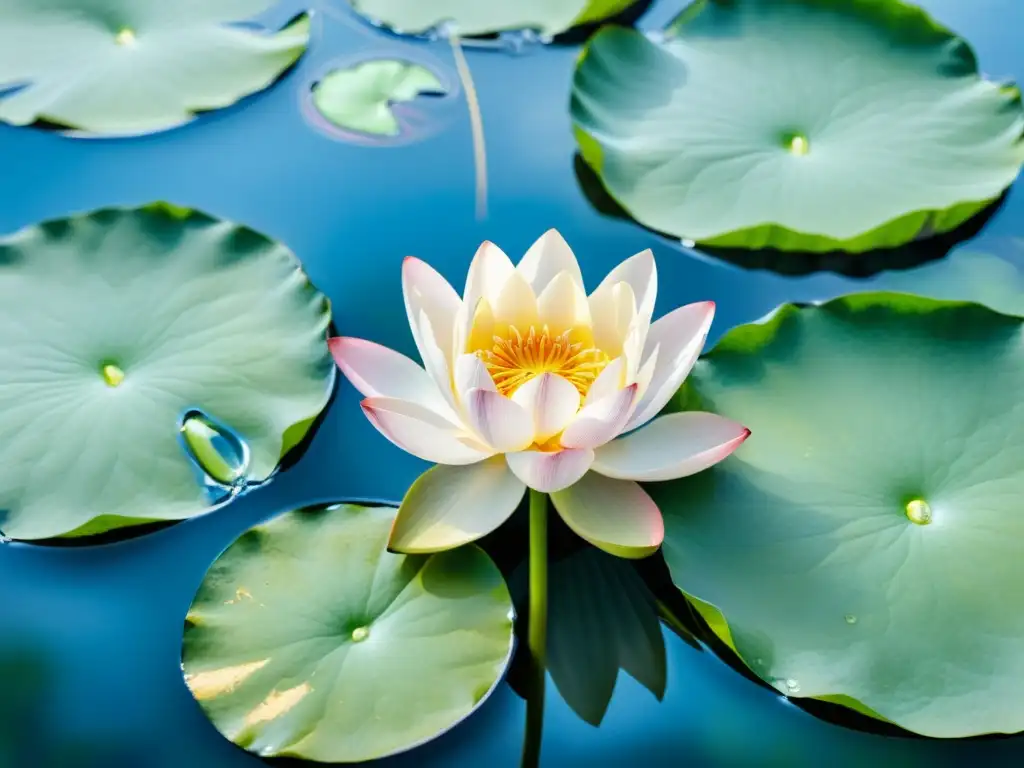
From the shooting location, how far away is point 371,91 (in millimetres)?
2049

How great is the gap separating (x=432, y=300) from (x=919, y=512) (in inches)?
28.8

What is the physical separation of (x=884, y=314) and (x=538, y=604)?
72 cm

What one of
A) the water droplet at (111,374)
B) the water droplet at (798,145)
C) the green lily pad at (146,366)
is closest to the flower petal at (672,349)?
the green lily pad at (146,366)

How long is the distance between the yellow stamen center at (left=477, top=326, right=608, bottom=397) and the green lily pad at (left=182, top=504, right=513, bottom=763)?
0.26 m

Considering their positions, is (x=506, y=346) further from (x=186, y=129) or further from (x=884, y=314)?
(x=186, y=129)

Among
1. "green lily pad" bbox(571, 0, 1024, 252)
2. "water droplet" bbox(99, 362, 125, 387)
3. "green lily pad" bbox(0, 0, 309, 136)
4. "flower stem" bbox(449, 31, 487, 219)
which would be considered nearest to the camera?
"water droplet" bbox(99, 362, 125, 387)

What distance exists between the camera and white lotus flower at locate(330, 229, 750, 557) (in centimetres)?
123

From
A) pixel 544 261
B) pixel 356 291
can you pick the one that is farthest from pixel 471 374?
pixel 356 291

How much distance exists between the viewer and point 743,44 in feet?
6.78

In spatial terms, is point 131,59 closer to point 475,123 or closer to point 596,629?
point 475,123

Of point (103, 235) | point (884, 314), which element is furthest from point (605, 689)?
point (103, 235)

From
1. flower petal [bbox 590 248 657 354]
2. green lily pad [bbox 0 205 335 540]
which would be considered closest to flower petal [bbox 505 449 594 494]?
flower petal [bbox 590 248 657 354]

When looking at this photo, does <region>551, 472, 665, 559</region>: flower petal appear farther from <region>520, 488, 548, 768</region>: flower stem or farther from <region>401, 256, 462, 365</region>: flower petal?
<region>401, 256, 462, 365</region>: flower petal

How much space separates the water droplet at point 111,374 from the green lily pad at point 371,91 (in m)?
0.75
